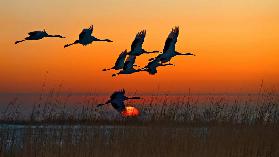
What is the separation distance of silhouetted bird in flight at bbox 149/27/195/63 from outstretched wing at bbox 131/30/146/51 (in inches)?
11.4

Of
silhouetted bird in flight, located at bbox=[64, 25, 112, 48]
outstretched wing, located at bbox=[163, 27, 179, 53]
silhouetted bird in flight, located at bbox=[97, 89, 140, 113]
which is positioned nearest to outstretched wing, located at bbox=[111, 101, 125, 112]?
silhouetted bird in flight, located at bbox=[97, 89, 140, 113]

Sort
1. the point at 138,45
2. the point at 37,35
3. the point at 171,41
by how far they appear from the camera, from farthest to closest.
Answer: the point at 171,41
the point at 138,45
the point at 37,35

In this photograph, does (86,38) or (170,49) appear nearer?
(86,38)

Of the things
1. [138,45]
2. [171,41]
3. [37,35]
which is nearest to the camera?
[37,35]

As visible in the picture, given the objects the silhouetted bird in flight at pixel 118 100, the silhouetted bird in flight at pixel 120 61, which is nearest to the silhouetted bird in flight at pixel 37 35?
the silhouetted bird in flight at pixel 118 100

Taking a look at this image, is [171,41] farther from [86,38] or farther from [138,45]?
[86,38]

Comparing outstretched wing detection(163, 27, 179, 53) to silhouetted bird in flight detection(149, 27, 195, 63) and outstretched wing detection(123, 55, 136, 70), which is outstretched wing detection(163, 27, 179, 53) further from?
outstretched wing detection(123, 55, 136, 70)

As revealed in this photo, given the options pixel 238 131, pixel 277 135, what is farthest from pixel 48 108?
pixel 277 135

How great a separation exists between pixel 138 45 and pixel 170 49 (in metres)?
0.44

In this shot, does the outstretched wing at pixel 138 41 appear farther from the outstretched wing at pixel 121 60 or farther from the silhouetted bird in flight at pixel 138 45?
the outstretched wing at pixel 121 60

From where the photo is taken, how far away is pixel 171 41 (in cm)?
795

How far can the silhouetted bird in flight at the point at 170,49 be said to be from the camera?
742 centimetres

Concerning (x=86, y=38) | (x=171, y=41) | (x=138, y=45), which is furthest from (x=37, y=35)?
(x=171, y=41)

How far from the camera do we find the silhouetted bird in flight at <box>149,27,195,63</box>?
24.3 ft
